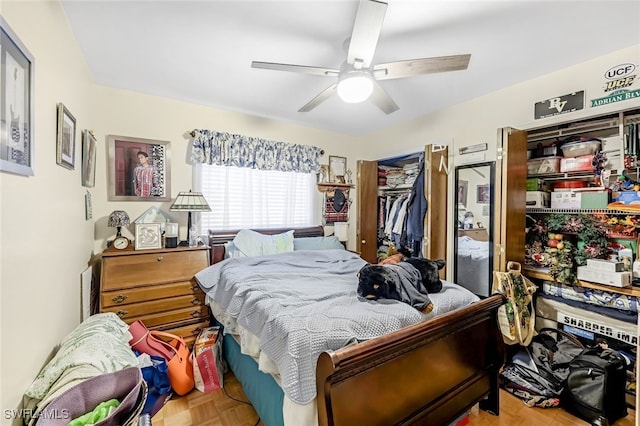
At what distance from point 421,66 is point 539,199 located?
183 centimetres

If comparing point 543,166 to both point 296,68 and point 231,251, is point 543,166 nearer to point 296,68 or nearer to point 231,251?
point 296,68

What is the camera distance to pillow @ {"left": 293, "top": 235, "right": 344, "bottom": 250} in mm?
3342

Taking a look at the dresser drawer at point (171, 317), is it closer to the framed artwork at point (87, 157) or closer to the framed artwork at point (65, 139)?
the framed artwork at point (87, 157)

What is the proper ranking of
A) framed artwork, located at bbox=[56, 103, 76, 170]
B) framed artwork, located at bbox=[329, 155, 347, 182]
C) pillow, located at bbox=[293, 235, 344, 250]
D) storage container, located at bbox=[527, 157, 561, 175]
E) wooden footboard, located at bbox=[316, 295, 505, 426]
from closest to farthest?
wooden footboard, located at bbox=[316, 295, 505, 426] → framed artwork, located at bbox=[56, 103, 76, 170] → storage container, located at bbox=[527, 157, 561, 175] → pillow, located at bbox=[293, 235, 344, 250] → framed artwork, located at bbox=[329, 155, 347, 182]

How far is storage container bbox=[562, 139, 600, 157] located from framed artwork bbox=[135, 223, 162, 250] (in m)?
3.81

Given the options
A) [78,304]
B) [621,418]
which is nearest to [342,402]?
[78,304]

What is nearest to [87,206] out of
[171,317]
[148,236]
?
[148,236]

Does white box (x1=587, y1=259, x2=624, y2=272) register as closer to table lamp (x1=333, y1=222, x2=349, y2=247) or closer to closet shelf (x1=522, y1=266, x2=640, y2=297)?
closet shelf (x1=522, y1=266, x2=640, y2=297)

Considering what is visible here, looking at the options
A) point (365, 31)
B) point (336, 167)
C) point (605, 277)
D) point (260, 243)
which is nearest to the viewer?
point (365, 31)

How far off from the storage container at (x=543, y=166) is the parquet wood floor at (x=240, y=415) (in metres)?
1.88

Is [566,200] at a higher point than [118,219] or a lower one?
higher

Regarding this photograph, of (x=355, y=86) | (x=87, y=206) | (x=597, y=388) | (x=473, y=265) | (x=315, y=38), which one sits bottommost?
(x=597, y=388)

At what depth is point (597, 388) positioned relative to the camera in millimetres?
1734

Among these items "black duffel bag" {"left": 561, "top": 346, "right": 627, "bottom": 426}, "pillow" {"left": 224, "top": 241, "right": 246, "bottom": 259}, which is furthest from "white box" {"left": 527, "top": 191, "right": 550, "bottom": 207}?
"pillow" {"left": 224, "top": 241, "right": 246, "bottom": 259}
